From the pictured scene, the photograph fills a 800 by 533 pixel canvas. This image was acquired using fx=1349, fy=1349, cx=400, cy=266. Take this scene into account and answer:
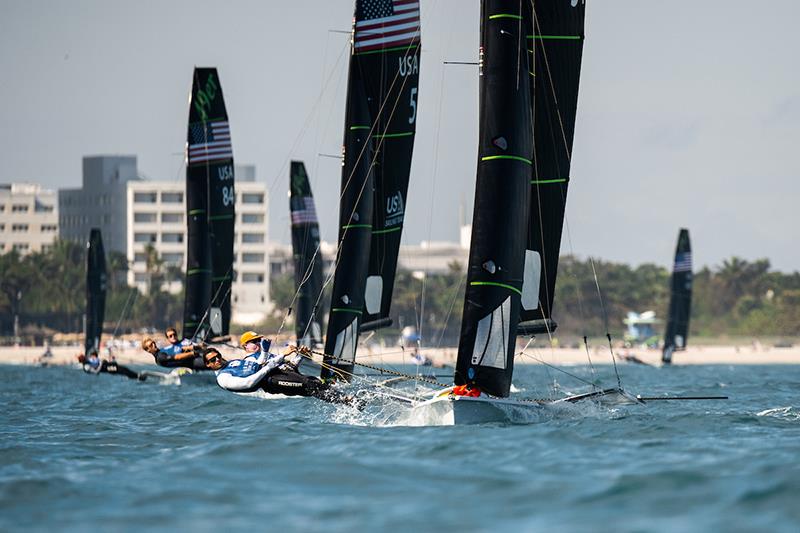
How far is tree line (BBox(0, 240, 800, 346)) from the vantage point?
148 meters

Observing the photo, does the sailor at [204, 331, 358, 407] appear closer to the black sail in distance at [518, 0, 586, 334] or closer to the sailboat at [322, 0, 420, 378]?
the black sail in distance at [518, 0, 586, 334]

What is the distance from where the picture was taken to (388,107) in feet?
117

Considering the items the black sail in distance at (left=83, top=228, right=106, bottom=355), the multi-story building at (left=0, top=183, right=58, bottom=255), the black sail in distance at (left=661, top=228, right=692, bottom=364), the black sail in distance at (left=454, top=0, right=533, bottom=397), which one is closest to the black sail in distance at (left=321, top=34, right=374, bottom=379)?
the black sail in distance at (left=454, top=0, right=533, bottom=397)

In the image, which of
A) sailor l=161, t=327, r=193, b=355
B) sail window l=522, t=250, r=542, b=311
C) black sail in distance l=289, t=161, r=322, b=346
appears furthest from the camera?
black sail in distance l=289, t=161, r=322, b=346

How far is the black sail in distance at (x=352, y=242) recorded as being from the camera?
34.2 m

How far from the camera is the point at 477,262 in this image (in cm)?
2442

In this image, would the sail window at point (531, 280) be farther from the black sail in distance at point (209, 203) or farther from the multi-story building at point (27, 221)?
the multi-story building at point (27, 221)

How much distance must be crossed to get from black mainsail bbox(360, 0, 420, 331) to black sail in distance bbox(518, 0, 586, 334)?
250 inches

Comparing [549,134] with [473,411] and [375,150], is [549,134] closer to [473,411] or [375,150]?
[375,150]

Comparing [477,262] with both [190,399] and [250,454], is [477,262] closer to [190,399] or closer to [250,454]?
[250,454]

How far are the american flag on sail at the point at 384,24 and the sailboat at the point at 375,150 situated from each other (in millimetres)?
26

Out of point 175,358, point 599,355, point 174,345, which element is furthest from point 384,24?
point 599,355

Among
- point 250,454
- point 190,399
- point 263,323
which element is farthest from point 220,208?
point 263,323

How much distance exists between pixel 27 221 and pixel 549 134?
170 metres
